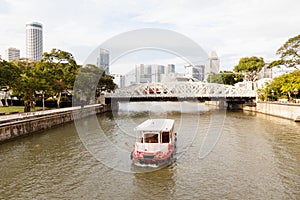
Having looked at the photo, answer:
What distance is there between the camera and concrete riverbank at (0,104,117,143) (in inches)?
995

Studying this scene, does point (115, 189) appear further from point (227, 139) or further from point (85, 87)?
point (85, 87)

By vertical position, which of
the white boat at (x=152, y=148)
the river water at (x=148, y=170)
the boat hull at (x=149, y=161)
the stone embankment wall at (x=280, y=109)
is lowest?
the river water at (x=148, y=170)

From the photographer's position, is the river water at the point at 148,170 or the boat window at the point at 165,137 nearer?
the river water at the point at 148,170

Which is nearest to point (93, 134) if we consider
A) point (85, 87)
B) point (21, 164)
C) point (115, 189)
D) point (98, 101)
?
point (21, 164)

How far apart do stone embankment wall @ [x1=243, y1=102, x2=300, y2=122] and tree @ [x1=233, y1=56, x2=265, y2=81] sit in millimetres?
17306

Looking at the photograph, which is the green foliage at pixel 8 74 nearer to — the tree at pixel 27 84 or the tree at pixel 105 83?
the tree at pixel 27 84

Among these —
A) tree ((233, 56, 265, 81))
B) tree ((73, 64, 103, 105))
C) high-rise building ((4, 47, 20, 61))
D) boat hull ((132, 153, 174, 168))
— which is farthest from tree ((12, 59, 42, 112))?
high-rise building ((4, 47, 20, 61))

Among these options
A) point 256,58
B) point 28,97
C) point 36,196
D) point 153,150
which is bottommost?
point 36,196

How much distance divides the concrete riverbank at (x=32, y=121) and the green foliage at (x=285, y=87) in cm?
3734

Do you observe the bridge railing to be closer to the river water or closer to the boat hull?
the river water

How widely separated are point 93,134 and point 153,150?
14.6m

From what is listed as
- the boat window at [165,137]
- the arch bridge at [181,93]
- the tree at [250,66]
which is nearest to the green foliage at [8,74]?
the boat window at [165,137]

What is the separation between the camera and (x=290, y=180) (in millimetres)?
14812

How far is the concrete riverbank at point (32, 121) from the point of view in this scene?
25.3 metres
